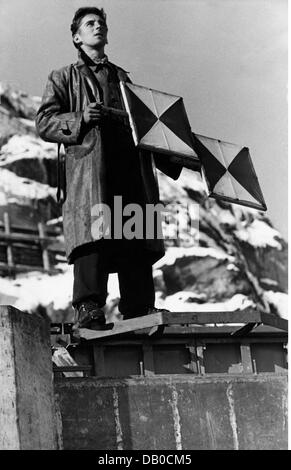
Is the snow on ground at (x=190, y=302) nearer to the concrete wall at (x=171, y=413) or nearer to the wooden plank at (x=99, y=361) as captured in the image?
the wooden plank at (x=99, y=361)

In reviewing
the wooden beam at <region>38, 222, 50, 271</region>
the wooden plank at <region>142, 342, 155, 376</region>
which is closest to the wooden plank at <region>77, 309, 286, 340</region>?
the wooden plank at <region>142, 342, 155, 376</region>

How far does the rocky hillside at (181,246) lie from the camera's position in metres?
37.5

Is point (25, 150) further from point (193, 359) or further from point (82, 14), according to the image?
point (193, 359)

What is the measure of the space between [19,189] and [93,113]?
28.2 meters

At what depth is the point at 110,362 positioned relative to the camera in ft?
39.3

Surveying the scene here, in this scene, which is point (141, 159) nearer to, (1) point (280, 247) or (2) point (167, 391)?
(2) point (167, 391)

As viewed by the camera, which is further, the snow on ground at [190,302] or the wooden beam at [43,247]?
the wooden beam at [43,247]

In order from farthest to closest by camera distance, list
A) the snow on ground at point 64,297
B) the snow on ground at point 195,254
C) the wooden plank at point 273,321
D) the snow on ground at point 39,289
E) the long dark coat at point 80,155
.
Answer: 1. the snow on ground at point 195,254
2. the snow on ground at point 39,289
3. the snow on ground at point 64,297
4. the long dark coat at point 80,155
5. the wooden plank at point 273,321

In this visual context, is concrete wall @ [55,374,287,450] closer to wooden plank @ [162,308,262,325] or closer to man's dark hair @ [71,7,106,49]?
wooden plank @ [162,308,262,325]

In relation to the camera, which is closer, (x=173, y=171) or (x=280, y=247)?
(x=173, y=171)

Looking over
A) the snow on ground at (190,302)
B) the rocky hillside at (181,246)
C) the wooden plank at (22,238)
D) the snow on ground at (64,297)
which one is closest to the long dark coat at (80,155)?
the snow on ground at (64,297)

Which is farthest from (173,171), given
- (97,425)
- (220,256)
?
(220,256)

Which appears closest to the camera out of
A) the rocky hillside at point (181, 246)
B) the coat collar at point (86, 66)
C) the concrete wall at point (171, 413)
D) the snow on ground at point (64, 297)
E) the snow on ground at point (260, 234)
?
the concrete wall at point (171, 413)

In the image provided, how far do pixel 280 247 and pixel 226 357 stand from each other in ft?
82.2
